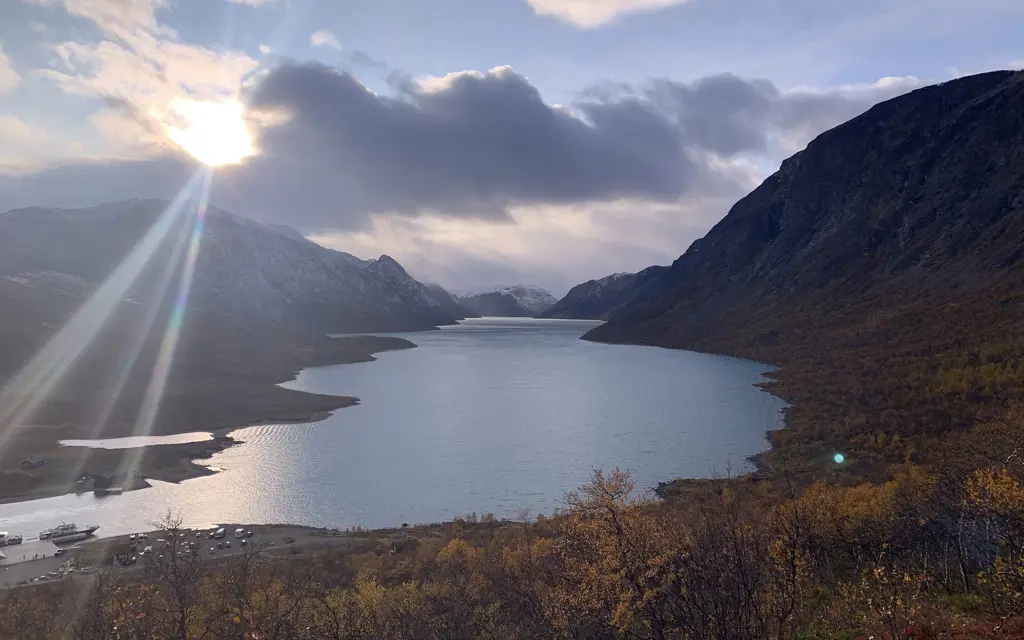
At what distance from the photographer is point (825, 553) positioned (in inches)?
1053

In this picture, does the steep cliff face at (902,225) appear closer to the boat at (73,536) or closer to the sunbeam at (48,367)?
the boat at (73,536)

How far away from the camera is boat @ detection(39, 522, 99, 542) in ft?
139

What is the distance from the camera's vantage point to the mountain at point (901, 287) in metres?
64.2

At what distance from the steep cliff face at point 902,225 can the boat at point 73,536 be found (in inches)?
4563

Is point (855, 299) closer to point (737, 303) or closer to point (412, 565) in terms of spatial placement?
point (737, 303)

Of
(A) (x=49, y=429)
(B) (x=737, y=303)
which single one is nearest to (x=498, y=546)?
(A) (x=49, y=429)

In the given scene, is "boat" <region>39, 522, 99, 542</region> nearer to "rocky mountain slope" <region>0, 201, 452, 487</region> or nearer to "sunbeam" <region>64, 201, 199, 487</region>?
"rocky mountain slope" <region>0, 201, 452, 487</region>

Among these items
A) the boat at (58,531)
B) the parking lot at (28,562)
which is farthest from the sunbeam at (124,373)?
the parking lot at (28,562)

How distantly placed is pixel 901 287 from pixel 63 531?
13980 centimetres

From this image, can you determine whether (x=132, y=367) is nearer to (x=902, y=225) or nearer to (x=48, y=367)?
(x=48, y=367)

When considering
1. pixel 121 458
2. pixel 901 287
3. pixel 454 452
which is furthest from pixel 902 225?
pixel 121 458

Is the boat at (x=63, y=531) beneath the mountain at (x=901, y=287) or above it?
beneath

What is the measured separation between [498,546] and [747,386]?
3024 inches

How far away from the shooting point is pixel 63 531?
4288 centimetres
